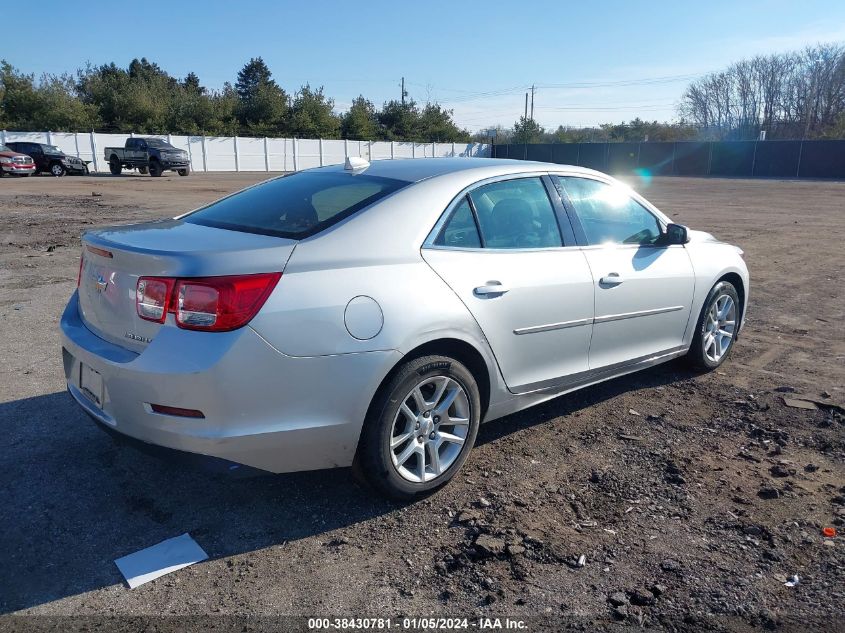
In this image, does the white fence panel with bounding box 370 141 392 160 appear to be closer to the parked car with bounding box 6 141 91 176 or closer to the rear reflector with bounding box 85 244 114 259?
the parked car with bounding box 6 141 91 176

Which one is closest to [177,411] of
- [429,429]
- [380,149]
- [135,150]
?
[429,429]

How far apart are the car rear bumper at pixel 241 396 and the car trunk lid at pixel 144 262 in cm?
13

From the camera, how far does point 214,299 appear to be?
2.89 m

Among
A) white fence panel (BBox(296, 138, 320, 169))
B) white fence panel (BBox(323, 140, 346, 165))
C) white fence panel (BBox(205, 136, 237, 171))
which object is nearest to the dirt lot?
white fence panel (BBox(205, 136, 237, 171))

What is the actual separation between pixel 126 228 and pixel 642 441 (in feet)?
10.6

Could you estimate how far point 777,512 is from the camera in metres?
3.43

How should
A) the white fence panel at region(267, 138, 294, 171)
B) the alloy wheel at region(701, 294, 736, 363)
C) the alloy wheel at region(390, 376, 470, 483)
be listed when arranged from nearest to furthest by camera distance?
the alloy wheel at region(390, 376, 470, 483)
the alloy wheel at region(701, 294, 736, 363)
the white fence panel at region(267, 138, 294, 171)

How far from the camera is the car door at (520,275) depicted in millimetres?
3619

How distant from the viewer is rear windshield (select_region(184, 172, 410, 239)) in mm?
3482

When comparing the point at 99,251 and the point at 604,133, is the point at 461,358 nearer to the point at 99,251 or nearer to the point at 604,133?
the point at 99,251

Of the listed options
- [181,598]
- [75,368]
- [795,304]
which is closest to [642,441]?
[181,598]

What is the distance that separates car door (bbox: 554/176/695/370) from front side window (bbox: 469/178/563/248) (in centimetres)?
22

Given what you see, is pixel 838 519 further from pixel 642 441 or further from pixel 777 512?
pixel 642 441

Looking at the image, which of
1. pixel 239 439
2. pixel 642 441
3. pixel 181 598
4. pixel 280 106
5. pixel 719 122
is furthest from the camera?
pixel 719 122
